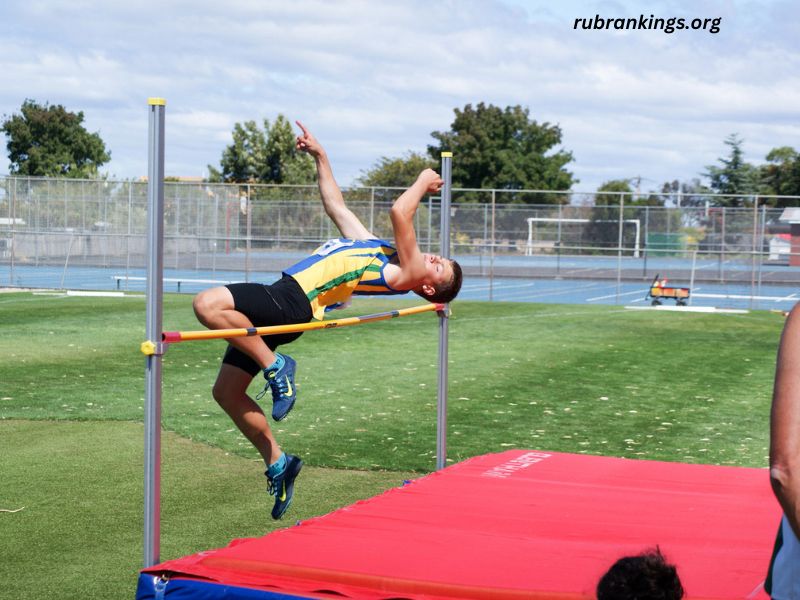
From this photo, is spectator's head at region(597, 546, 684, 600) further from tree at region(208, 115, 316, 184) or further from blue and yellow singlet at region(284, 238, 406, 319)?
tree at region(208, 115, 316, 184)

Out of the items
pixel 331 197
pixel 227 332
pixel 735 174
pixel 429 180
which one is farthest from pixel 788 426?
pixel 735 174

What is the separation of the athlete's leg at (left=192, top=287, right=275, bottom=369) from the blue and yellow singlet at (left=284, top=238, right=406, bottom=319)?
1.28ft

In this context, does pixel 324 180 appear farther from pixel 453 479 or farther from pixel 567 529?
pixel 567 529

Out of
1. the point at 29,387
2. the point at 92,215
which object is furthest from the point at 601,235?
the point at 29,387

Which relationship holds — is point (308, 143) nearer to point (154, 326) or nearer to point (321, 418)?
point (154, 326)

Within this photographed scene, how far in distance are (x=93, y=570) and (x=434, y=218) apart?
24.5m

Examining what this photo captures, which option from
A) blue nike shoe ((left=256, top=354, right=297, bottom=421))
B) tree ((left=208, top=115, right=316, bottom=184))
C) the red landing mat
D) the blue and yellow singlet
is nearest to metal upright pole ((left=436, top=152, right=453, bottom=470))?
the red landing mat

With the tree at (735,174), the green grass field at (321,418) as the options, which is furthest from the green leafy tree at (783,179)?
the green grass field at (321,418)

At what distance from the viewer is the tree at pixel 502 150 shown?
5428 centimetres

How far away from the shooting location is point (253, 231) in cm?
2708

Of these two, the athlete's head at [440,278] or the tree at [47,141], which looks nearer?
the athlete's head at [440,278]

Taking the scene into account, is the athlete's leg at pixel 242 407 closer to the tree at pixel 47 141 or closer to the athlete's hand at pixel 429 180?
the athlete's hand at pixel 429 180

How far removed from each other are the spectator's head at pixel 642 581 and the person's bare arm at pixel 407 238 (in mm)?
2263

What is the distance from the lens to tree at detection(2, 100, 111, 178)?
54.8 meters
